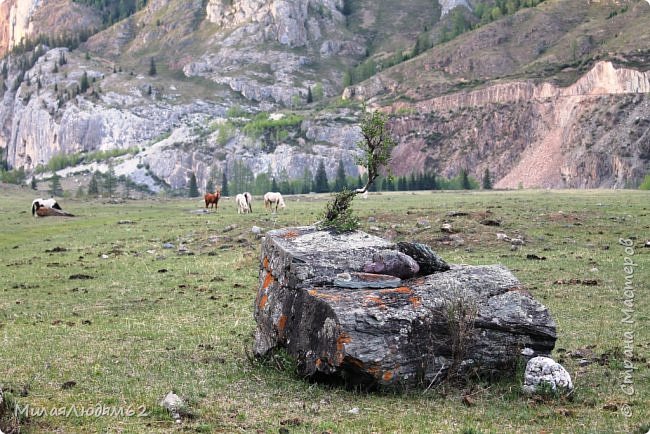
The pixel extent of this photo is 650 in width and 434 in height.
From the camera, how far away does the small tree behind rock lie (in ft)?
56.6

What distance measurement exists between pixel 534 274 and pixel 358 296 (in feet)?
50.1

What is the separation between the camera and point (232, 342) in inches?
671

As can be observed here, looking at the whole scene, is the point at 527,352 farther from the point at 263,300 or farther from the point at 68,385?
the point at 68,385

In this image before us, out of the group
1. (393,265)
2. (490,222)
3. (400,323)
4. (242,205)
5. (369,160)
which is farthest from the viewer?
(242,205)

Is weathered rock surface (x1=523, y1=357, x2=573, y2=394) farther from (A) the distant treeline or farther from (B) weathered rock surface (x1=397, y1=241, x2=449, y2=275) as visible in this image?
(A) the distant treeline

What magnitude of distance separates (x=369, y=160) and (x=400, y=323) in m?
6.29

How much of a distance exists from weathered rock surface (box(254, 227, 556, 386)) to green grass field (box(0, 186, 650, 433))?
1.54ft

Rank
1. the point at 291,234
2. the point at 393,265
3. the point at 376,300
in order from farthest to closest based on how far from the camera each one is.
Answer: the point at 291,234 < the point at 393,265 < the point at 376,300

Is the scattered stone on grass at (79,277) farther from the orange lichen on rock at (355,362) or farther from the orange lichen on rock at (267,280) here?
the orange lichen on rock at (355,362)

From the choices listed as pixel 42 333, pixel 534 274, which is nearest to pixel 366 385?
pixel 42 333

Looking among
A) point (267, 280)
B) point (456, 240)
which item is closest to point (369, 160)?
point (267, 280)

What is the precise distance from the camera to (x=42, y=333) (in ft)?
59.3

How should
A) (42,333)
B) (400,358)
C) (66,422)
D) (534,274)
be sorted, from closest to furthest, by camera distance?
(66,422)
(400,358)
(42,333)
(534,274)

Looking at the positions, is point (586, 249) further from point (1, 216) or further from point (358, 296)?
point (1, 216)
